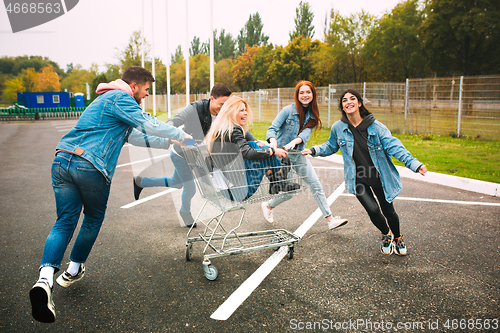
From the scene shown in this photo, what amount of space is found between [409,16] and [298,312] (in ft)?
143

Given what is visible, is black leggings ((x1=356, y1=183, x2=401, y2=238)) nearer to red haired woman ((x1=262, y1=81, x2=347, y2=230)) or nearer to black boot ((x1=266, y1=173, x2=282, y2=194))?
red haired woman ((x1=262, y1=81, x2=347, y2=230))

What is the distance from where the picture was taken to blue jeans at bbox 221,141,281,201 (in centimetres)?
345

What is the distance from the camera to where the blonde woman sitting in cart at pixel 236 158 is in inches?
135

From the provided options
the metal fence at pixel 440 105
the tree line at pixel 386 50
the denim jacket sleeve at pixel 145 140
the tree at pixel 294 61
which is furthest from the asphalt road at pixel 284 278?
the tree at pixel 294 61

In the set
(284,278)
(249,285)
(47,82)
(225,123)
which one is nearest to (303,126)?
(225,123)

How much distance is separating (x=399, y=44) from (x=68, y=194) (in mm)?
41680

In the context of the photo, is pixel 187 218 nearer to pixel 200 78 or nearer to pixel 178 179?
pixel 178 179

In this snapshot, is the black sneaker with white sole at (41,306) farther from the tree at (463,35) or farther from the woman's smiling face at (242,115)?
the tree at (463,35)

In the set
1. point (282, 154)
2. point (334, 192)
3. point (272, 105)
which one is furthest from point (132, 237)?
point (272, 105)

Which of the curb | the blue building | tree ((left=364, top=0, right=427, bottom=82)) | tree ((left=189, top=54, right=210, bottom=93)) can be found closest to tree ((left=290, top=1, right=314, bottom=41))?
tree ((left=189, top=54, right=210, bottom=93))

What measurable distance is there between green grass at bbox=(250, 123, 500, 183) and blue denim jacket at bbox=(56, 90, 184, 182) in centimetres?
289

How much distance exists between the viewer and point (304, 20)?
66.4 m

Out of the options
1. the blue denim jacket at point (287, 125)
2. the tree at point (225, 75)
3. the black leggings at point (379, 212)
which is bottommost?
the black leggings at point (379, 212)

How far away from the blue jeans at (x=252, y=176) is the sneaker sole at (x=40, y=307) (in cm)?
169
